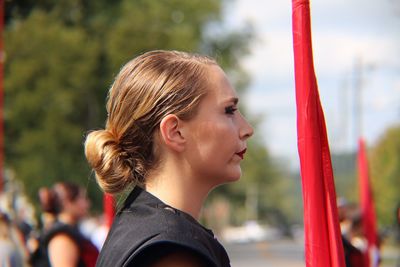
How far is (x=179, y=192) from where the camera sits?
97.7 inches

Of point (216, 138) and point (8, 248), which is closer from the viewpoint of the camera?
point (216, 138)

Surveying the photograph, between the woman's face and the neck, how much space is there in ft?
0.10

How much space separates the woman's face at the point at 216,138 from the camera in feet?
8.14

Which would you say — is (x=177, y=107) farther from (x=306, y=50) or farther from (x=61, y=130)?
(x=61, y=130)

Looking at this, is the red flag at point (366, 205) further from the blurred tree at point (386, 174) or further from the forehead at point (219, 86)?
the blurred tree at point (386, 174)

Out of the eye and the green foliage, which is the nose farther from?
the green foliage

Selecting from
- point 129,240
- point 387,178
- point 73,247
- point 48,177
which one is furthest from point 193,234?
point 387,178

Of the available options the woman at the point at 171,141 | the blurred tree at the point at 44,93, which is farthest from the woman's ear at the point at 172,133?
the blurred tree at the point at 44,93

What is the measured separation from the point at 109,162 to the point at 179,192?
0.21 metres

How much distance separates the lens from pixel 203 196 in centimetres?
252

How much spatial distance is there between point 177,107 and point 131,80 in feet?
0.50

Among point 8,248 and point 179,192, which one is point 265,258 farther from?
point 179,192

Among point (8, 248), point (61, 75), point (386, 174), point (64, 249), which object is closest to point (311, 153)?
point (64, 249)

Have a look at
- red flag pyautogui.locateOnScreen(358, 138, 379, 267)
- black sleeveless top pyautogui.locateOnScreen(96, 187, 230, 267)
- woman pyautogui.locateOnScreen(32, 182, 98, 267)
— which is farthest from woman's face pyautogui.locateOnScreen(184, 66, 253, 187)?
red flag pyautogui.locateOnScreen(358, 138, 379, 267)
